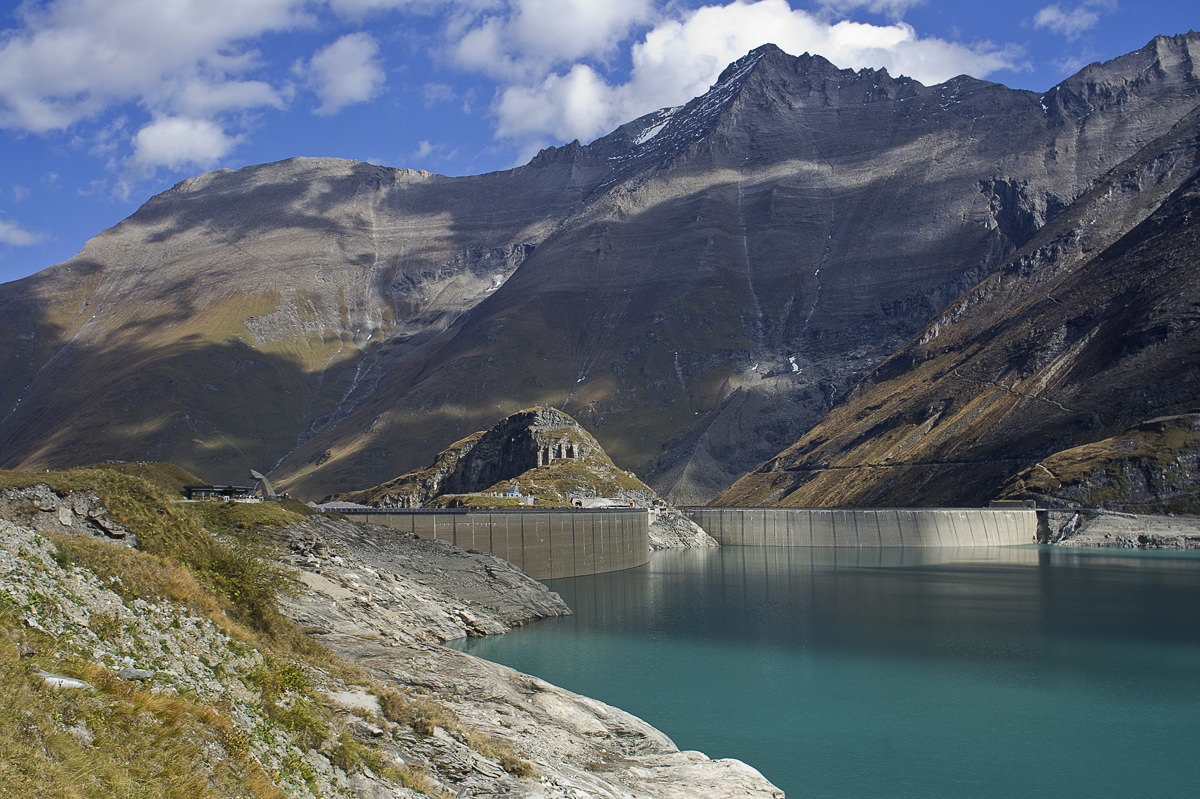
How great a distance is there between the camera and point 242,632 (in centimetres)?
2223

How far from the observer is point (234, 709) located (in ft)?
58.4

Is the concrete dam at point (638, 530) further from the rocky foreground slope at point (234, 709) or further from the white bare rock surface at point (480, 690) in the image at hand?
the rocky foreground slope at point (234, 709)

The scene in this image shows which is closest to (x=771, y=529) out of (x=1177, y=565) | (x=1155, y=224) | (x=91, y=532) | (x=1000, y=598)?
(x=1177, y=565)

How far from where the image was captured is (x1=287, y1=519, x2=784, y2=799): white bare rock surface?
81.6 ft

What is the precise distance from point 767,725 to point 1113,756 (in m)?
11.5

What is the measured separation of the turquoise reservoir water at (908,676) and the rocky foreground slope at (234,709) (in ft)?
24.6

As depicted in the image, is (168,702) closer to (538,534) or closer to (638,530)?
(538,534)

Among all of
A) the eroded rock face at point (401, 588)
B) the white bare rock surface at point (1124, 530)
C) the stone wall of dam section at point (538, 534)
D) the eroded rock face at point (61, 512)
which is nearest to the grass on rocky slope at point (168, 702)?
the eroded rock face at point (61, 512)

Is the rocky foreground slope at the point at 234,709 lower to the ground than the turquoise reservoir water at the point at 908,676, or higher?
higher

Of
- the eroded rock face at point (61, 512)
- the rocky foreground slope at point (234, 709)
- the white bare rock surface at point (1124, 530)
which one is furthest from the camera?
the white bare rock surface at point (1124, 530)

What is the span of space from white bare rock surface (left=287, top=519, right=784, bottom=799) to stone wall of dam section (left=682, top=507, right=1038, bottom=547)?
92062 mm

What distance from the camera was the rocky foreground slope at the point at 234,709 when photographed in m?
14.2

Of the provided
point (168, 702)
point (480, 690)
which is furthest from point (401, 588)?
point (168, 702)

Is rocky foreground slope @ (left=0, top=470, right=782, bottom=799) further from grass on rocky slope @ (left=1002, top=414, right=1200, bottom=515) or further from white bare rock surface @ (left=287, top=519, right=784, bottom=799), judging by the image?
grass on rocky slope @ (left=1002, top=414, right=1200, bottom=515)
